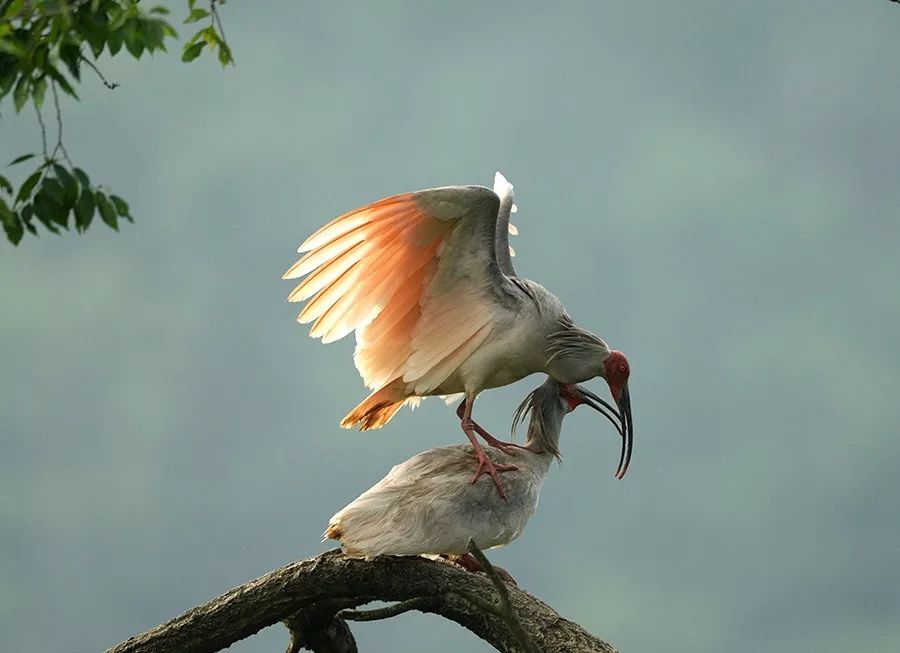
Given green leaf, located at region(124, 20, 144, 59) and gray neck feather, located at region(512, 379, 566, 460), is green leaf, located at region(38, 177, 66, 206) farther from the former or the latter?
gray neck feather, located at region(512, 379, 566, 460)

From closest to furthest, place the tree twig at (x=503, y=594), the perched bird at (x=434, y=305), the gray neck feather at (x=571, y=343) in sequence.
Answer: the tree twig at (x=503, y=594) → the perched bird at (x=434, y=305) → the gray neck feather at (x=571, y=343)

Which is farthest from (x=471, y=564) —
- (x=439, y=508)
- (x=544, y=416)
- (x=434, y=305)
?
(x=434, y=305)

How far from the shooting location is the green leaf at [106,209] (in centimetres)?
407

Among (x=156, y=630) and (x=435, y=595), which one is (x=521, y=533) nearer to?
(x=435, y=595)

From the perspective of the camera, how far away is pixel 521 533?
6.19m

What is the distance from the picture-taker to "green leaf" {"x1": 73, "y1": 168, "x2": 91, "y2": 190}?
4.04 m

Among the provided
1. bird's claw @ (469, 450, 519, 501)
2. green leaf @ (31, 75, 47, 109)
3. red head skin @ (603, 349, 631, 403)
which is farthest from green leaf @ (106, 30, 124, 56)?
red head skin @ (603, 349, 631, 403)

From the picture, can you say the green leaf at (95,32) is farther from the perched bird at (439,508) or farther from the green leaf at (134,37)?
the perched bird at (439,508)

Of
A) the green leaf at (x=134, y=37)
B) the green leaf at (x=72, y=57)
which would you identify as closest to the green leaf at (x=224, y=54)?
the green leaf at (x=134, y=37)

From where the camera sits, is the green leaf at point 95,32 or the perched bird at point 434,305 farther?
the perched bird at point 434,305

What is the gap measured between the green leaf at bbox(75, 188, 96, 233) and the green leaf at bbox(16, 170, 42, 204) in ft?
0.48

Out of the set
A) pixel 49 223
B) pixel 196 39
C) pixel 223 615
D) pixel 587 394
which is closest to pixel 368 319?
pixel 587 394

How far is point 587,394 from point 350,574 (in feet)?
5.90

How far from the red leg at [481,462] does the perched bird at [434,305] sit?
0.02m
